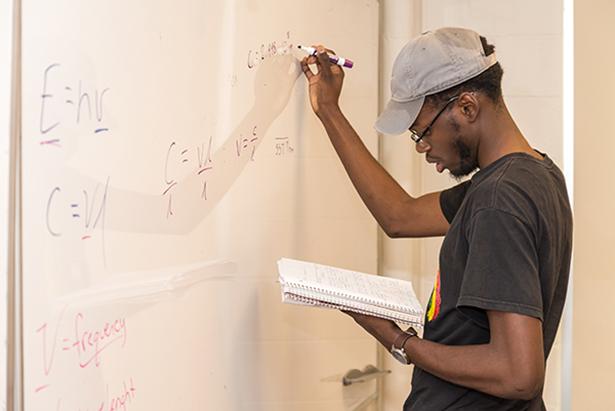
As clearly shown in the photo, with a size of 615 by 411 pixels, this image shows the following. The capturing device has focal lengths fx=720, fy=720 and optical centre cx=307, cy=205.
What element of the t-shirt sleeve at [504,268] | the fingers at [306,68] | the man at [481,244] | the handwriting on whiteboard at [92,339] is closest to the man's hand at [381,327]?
the man at [481,244]

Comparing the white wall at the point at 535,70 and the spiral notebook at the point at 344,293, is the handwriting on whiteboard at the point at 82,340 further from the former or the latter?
the white wall at the point at 535,70

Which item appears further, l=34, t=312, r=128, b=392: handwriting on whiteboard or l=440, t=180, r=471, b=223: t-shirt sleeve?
l=440, t=180, r=471, b=223: t-shirt sleeve

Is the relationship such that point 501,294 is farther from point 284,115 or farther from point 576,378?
point 576,378

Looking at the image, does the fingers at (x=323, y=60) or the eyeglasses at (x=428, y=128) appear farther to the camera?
the fingers at (x=323, y=60)

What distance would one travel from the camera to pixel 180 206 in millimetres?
1024

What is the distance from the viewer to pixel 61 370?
2.57 feet

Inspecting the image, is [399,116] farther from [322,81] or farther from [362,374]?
[362,374]

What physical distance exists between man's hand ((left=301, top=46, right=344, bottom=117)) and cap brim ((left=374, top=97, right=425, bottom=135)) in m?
0.22

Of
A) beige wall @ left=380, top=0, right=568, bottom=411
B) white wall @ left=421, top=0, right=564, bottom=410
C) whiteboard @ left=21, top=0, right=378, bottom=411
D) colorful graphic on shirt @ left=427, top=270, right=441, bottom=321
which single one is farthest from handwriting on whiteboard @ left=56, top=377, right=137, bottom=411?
white wall @ left=421, top=0, right=564, bottom=410

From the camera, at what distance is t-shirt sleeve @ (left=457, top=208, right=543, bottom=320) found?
0.98m

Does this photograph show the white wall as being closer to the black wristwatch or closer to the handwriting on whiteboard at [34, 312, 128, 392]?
the black wristwatch

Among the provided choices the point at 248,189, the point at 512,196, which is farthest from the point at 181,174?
the point at 512,196

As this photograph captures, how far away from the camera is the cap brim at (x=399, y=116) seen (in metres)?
1.19

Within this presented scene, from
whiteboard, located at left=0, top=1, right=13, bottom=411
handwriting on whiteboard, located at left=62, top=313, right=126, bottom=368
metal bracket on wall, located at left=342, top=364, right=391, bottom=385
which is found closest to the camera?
whiteboard, located at left=0, top=1, right=13, bottom=411
